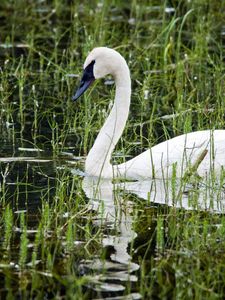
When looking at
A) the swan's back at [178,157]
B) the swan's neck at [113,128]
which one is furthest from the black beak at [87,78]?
the swan's back at [178,157]

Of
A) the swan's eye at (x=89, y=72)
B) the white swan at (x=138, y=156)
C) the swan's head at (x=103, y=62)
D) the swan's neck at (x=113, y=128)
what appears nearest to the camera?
the white swan at (x=138, y=156)

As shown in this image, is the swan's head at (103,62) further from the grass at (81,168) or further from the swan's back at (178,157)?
the swan's back at (178,157)

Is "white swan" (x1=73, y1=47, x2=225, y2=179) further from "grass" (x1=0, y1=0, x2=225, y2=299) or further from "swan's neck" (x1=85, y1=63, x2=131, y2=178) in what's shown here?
"grass" (x1=0, y1=0, x2=225, y2=299)

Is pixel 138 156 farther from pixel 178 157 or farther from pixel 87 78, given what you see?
pixel 87 78

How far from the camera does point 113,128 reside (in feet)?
32.4

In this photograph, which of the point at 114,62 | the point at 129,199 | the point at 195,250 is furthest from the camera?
the point at 114,62

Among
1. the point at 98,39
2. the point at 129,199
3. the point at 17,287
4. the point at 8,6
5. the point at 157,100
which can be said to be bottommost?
the point at 17,287

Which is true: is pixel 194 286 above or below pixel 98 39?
below

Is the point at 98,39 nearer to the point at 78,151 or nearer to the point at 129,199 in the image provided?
the point at 78,151

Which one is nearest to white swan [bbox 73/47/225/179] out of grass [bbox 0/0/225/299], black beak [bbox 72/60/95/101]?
black beak [bbox 72/60/95/101]

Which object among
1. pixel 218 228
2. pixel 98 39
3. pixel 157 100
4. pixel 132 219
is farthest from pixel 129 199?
pixel 98 39

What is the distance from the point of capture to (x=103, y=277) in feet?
22.2

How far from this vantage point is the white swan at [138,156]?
924 centimetres

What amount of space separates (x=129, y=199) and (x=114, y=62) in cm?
161
